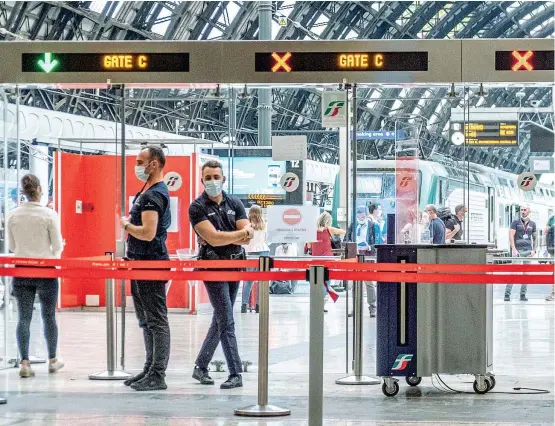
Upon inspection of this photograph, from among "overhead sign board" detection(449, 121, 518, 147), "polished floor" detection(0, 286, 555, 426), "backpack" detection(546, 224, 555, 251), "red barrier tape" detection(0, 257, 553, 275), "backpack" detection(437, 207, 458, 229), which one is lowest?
"polished floor" detection(0, 286, 555, 426)

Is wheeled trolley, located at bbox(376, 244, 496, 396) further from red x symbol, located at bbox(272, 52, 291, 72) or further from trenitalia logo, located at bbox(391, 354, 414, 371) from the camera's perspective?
red x symbol, located at bbox(272, 52, 291, 72)

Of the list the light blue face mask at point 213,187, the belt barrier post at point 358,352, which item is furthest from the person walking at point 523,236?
the light blue face mask at point 213,187

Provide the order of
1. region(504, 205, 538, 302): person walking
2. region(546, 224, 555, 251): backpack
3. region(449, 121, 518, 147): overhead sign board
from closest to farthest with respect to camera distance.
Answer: region(449, 121, 518, 147): overhead sign board
region(504, 205, 538, 302): person walking
region(546, 224, 555, 251): backpack

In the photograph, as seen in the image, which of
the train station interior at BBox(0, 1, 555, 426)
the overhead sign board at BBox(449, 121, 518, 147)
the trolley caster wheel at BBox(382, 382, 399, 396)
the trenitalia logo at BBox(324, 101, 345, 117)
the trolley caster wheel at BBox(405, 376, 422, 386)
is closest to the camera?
the train station interior at BBox(0, 1, 555, 426)

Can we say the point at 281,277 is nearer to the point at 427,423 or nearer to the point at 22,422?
the point at 427,423

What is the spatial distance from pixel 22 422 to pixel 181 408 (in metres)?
1.07

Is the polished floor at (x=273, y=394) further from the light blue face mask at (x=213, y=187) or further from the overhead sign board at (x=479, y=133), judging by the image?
the overhead sign board at (x=479, y=133)

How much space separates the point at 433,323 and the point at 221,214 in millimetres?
1719

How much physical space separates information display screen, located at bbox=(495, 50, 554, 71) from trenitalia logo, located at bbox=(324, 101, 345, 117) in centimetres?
134

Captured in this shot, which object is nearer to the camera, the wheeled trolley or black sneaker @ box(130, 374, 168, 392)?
the wheeled trolley

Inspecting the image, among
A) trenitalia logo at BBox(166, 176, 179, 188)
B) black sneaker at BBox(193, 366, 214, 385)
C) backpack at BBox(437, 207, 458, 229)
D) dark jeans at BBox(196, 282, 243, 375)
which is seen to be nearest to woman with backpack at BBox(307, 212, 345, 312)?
backpack at BBox(437, 207, 458, 229)

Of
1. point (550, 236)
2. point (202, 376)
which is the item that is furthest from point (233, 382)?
point (550, 236)

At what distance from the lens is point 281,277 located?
6891 millimetres

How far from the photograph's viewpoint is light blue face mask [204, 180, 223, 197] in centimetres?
830
